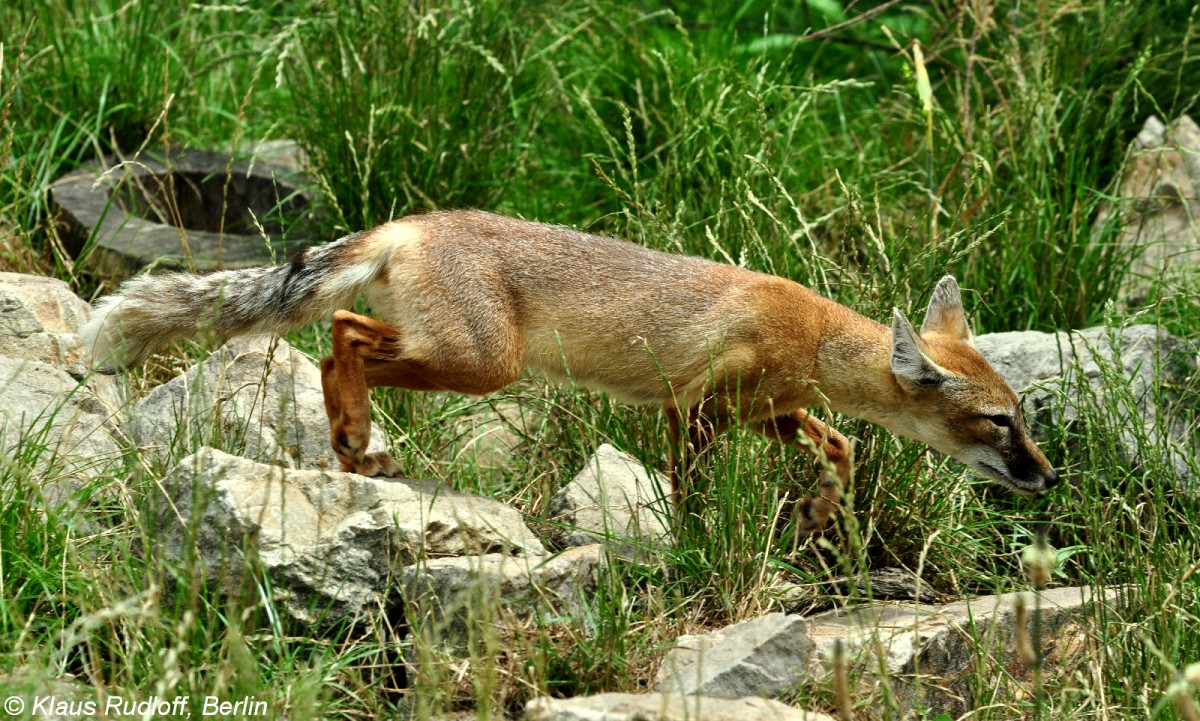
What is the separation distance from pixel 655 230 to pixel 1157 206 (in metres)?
3.43

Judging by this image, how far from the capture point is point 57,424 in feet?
16.5

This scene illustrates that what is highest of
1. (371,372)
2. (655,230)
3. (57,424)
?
(655,230)

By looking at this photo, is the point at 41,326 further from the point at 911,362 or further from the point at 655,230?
the point at 911,362

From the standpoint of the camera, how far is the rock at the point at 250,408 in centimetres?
511

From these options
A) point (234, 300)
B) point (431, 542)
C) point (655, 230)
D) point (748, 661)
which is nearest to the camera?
point (748, 661)

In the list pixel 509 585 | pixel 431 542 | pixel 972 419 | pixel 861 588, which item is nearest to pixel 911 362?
pixel 972 419

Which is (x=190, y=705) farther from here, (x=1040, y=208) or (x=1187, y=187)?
(x=1187, y=187)

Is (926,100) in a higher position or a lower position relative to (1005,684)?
higher

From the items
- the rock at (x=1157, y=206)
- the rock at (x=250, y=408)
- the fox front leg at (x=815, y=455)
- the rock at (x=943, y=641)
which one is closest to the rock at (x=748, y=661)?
the rock at (x=943, y=641)

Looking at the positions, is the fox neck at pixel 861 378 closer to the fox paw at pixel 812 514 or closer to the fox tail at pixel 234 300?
the fox paw at pixel 812 514

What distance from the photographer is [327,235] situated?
7586mm

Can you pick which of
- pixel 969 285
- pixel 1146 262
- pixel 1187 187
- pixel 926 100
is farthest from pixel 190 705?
pixel 1187 187

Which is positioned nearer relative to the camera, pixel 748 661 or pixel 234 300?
pixel 748 661

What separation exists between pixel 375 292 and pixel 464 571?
1.58m
